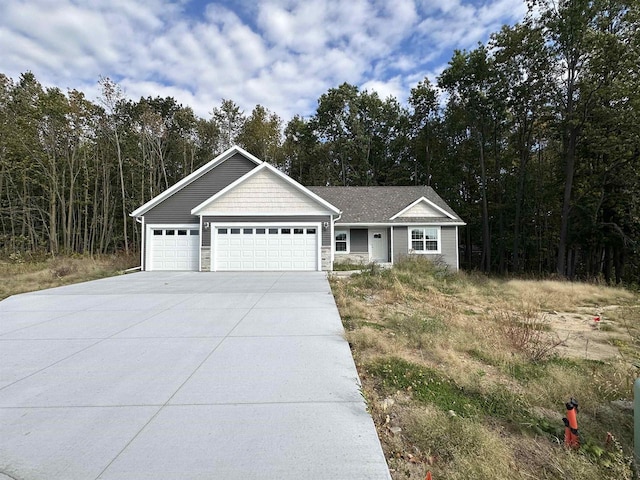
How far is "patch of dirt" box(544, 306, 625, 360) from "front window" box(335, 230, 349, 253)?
1127cm

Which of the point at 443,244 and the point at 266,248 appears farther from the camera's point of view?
the point at 443,244

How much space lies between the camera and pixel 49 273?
1448 cm

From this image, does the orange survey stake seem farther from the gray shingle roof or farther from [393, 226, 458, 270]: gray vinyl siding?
the gray shingle roof

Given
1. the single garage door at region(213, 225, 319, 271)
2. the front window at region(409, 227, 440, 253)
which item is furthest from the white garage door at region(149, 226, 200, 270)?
→ the front window at region(409, 227, 440, 253)

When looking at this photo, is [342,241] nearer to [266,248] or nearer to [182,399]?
[266,248]

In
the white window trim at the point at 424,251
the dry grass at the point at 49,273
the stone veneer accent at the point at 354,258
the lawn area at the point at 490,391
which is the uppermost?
the white window trim at the point at 424,251

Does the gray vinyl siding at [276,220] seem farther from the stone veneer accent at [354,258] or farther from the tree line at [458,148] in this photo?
the tree line at [458,148]

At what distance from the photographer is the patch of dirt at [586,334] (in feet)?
18.6

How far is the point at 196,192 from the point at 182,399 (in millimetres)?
15139

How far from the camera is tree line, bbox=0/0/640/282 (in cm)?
1870

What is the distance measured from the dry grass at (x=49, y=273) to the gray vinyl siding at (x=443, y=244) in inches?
551

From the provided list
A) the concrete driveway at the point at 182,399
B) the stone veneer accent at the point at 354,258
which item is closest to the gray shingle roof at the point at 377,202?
the stone veneer accent at the point at 354,258

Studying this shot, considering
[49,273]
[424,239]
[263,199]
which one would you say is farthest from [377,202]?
[49,273]

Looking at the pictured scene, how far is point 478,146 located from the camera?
92.3 ft
